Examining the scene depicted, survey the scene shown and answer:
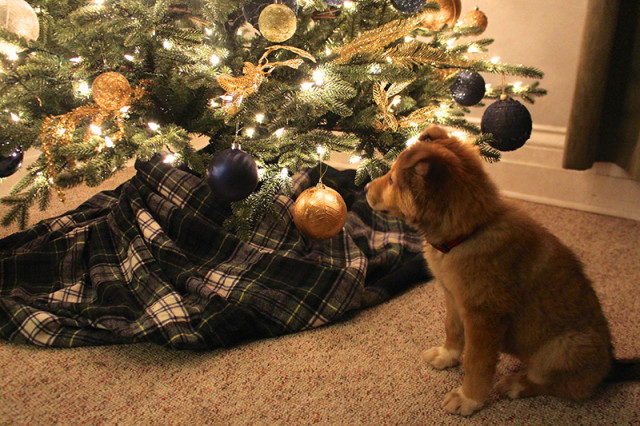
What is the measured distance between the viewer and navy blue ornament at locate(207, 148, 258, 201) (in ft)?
3.69

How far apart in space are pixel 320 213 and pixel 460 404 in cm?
65

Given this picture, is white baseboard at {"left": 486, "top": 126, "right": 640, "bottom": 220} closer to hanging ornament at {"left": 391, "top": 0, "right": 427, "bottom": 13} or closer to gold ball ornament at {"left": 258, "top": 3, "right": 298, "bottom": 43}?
hanging ornament at {"left": 391, "top": 0, "right": 427, "bottom": 13}

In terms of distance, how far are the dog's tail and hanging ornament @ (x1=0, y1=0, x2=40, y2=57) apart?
1.51 m

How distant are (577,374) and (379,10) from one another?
1.15 m

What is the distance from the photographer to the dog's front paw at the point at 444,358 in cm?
116

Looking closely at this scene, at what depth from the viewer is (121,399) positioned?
3.54 feet

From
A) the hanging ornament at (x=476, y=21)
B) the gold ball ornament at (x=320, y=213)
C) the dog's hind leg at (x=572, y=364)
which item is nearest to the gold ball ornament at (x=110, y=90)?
the gold ball ornament at (x=320, y=213)

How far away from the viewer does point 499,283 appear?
97 centimetres

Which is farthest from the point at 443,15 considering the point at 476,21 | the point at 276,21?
the point at 276,21

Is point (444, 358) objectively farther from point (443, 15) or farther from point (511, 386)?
point (443, 15)

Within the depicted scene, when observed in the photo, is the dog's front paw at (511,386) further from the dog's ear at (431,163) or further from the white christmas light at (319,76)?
the white christmas light at (319,76)

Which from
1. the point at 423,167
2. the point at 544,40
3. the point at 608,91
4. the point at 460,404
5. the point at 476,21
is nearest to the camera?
the point at 423,167

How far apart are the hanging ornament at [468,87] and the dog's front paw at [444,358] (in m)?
0.87

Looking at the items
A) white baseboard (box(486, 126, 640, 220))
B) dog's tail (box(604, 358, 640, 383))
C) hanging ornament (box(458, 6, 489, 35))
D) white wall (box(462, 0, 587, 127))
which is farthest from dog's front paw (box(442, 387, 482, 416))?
white wall (box(462, 0, 587, 127))
